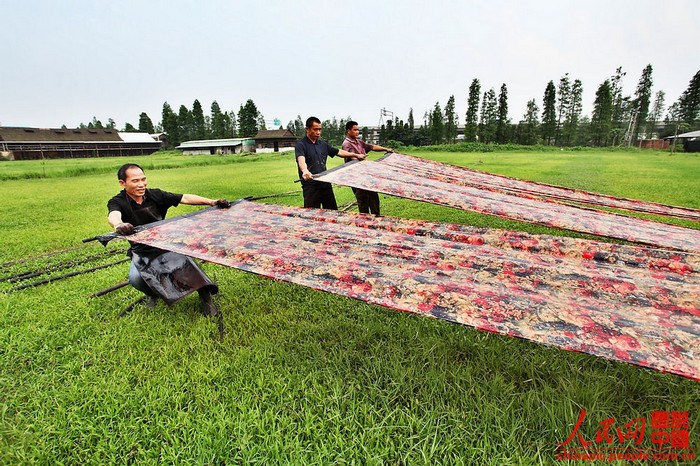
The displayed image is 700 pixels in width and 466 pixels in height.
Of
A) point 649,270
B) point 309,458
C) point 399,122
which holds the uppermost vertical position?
point 399,122

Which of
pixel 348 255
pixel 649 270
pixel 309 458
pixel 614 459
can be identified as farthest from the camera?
pixel 348 255

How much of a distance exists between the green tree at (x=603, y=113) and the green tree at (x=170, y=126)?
219 ft

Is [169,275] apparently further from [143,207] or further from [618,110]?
[618,110]

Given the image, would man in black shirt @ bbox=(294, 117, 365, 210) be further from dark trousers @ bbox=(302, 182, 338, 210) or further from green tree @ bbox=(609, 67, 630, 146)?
green tree @ bbox=(609, 67, 630, 146)

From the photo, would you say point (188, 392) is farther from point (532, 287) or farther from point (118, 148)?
point (118, 148)

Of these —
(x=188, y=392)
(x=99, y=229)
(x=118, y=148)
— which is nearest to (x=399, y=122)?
(x=118, y=148)

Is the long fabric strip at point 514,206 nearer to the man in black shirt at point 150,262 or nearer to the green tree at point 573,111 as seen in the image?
the man in black shirt at point 150,262

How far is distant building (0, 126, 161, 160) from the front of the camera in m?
35.4

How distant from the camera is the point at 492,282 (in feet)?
5.68

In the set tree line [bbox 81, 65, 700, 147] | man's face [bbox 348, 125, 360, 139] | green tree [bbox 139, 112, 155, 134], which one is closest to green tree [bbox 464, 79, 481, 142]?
tree line [bbox 81, 65, 700, 147]

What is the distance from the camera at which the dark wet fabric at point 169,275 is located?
265 cm

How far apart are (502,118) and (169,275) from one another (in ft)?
176

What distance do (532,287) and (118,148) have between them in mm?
54070

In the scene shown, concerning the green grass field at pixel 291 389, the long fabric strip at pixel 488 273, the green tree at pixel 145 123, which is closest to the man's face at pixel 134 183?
the long fabric strip at pixel 488 273
